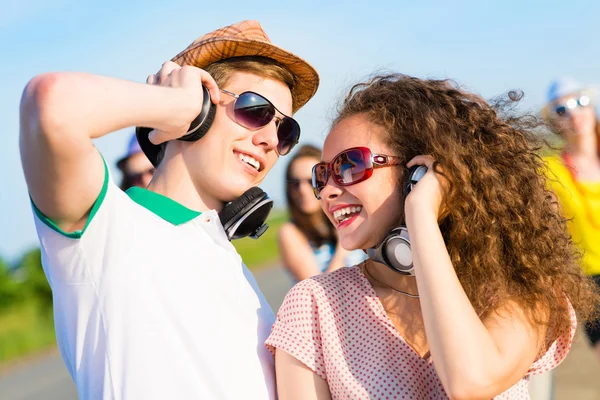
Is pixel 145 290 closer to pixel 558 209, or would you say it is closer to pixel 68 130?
pixel 68 130

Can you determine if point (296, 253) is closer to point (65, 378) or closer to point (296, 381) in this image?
point (296, 381)

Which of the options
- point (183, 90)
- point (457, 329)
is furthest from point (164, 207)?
point (457, 329)

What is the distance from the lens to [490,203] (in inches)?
97.7

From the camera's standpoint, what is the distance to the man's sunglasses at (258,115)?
2895 millimetres

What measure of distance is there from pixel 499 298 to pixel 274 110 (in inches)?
46.5

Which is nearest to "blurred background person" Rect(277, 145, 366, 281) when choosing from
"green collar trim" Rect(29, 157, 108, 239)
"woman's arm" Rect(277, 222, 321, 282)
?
"woman's arm" Rect(277, 222, 321, 282)

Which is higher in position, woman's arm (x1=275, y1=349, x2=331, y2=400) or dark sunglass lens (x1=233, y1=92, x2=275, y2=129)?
dark sunglass lens (x1=233, y1=92, x2=275, y2=129)

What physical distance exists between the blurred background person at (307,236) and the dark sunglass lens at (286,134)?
9.68ft

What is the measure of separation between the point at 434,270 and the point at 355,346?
39cm

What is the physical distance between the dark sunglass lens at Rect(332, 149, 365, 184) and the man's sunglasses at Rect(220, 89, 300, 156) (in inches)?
18.6

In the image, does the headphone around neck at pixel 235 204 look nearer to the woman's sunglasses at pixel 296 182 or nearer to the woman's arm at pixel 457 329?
the woman's arm at pixel 457 329

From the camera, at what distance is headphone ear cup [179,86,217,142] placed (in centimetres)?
248

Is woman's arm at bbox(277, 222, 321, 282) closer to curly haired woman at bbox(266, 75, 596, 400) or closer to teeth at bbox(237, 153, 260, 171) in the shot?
teeth at bbox(237, 153, 260, 171)

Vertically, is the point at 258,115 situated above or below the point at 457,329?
above
